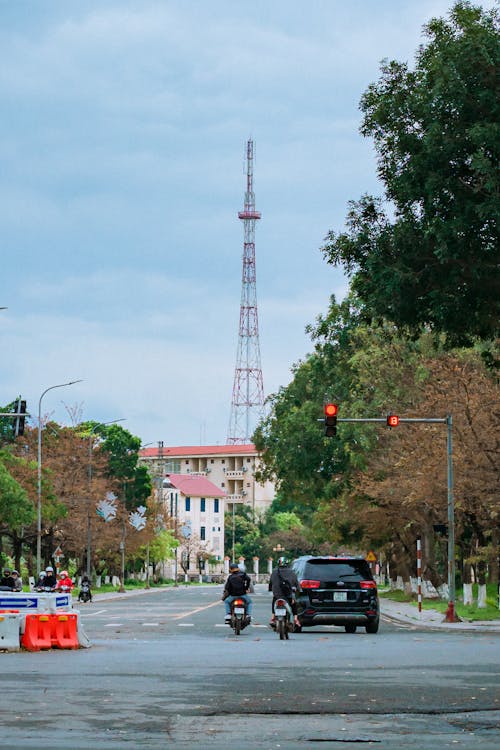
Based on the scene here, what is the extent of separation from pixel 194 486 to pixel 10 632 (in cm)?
16492

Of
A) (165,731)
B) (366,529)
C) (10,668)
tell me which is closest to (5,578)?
(10,668)

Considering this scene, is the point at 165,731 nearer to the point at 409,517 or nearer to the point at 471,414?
the point at 471,414

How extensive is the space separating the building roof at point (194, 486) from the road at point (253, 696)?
525ft

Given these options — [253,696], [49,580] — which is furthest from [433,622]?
[253,696]

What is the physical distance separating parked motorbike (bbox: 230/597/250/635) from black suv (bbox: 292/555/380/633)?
1.79 m

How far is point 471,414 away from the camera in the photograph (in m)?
47.6

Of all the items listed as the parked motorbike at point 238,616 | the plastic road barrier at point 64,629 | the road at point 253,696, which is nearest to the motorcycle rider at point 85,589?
the parked motorbike at point 238,616

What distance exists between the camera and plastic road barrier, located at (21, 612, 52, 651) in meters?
26.5

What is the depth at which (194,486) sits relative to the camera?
19088cm

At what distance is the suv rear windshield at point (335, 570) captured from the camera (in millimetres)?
34219

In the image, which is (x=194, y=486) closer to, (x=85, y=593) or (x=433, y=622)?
(x=85, y=593)

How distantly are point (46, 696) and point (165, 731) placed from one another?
360 cm

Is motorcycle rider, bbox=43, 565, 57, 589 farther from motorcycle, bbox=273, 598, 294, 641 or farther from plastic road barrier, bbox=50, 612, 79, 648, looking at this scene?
plastic road barrier, bbox=50, 612, 79, 648

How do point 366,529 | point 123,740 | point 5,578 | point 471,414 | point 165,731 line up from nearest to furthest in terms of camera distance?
point 123,740
point 165,731
point 5,578
point 471,414
point 366,529
